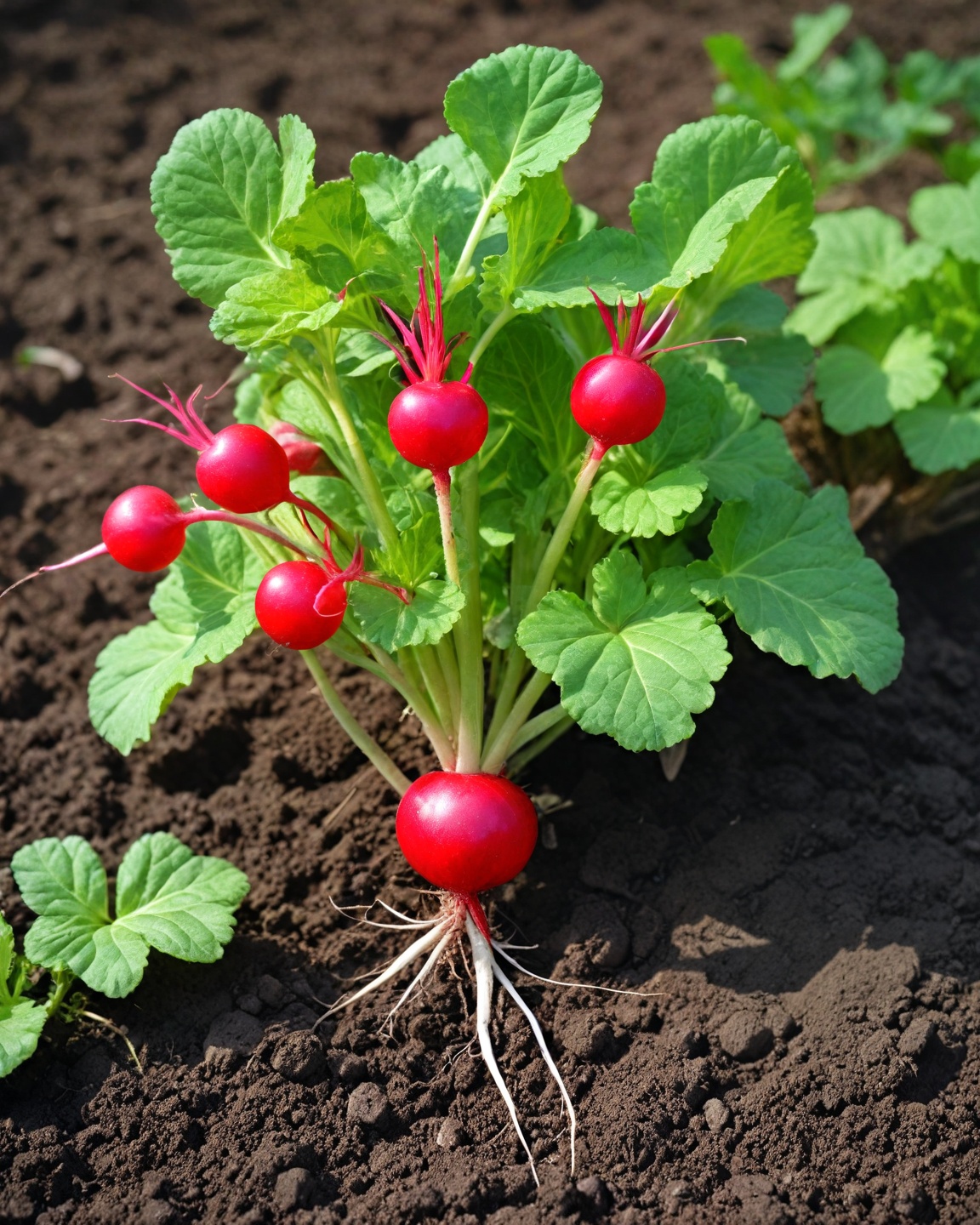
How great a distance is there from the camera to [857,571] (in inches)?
89.2

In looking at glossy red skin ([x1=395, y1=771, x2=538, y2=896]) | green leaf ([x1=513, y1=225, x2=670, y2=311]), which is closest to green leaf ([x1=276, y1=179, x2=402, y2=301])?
green leaf ([x1=513, y1=225, x2=670, y2=311])

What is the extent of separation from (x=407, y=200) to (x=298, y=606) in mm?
840

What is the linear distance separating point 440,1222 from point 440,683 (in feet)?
3.28

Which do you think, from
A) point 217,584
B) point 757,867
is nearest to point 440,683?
point 217,584

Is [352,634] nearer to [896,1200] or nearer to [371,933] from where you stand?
[371,933]

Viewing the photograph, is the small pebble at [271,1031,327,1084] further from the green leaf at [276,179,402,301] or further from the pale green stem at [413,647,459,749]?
the green leaf at [276,179,402,301]

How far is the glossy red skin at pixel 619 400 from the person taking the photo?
2.03 metres

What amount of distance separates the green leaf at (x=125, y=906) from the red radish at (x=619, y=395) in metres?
1.16

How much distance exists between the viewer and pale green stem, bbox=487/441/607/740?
87.3 inches

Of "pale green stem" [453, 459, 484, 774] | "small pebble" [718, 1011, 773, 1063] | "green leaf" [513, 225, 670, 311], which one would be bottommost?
"small pebble" [718, 1011, 773, 1063]

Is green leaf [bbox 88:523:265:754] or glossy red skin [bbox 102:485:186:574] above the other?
glossy red skin [bbox 102:485:186:574]

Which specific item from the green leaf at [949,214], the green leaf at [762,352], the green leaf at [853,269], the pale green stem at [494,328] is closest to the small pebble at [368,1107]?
the pale green stem at [494,328]

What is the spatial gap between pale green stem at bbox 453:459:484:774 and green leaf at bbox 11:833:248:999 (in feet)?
1.74

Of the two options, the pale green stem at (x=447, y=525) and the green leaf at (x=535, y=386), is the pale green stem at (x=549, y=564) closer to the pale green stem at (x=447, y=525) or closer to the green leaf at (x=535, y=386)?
the green leaf at (x=535, y=386)
